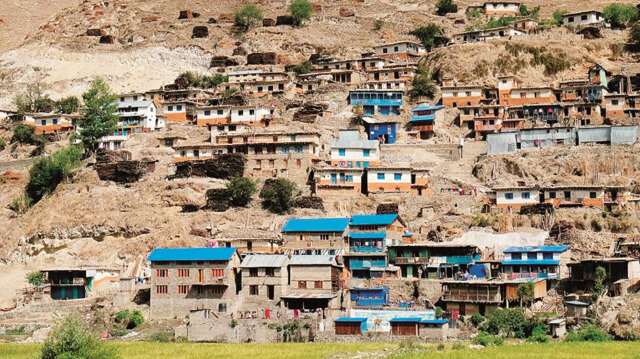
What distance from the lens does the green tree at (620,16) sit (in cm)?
11638

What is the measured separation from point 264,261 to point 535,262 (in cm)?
1813

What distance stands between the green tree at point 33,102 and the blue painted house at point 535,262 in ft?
211

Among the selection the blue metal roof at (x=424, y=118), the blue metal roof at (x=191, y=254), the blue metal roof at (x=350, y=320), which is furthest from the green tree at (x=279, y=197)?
the blue metal roof at (x=424, y=118)

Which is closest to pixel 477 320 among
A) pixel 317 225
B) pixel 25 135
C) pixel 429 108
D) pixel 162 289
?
pixel 317 225

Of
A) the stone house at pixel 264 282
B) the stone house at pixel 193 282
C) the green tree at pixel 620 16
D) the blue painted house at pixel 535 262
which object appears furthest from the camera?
the green tree at pixel 620 16

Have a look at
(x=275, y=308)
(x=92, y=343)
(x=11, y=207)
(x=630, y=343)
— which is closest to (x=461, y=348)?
(x=630, y=343)

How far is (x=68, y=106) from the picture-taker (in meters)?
111

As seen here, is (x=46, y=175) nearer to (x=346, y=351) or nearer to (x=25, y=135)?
(x=25, y=135)

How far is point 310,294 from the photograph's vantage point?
64438mm

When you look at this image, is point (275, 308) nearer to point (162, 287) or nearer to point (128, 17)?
point (162, 287)

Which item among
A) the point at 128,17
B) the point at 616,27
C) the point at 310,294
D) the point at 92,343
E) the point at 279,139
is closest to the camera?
the point at 92,343

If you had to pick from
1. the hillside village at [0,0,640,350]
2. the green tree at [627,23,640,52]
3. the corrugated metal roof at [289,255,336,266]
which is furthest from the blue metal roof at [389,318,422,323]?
the green tree at [627,23,640,52]

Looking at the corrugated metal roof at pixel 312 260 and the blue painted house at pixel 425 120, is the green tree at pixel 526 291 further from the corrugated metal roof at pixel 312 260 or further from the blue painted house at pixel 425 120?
the blue painted house at pixel 425 120

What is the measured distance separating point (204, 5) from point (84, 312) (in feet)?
325
